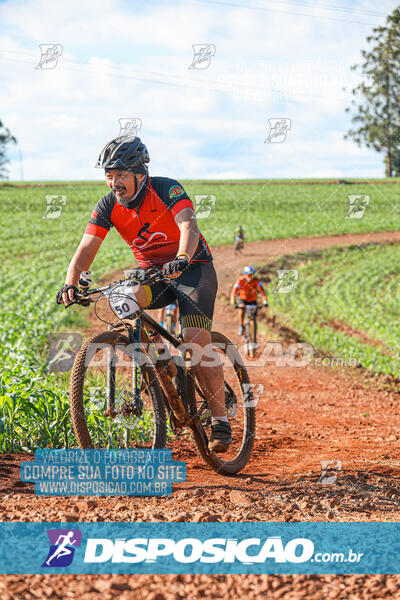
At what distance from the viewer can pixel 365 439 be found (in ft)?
21.5

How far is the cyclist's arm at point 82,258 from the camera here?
4.29 m

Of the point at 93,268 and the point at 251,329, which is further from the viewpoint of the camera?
the point at 93,268

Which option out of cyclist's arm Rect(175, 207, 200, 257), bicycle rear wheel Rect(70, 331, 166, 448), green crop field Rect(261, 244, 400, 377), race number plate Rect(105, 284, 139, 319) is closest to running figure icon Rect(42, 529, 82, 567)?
bicycle rear wheel Rect(70, 331, 166, 448)

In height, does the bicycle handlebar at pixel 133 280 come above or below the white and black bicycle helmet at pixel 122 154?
below

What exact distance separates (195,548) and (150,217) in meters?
2.46

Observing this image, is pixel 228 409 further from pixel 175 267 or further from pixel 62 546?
pixel 62 546

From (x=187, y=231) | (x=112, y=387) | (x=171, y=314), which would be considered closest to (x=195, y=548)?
(x=112, y=387)

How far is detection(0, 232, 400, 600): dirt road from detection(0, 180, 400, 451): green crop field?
1.75ft

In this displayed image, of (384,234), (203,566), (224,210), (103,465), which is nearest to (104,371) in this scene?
(103,465)

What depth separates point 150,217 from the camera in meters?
4.47

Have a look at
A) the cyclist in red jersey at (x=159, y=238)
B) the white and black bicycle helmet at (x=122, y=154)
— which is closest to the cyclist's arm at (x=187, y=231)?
the cyclist in red jersey at (x=159, y=238)

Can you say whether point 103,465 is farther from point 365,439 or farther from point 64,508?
point 365,439

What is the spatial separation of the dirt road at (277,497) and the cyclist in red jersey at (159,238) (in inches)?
29.0

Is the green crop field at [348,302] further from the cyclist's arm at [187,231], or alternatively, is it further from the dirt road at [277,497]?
the cyclist's arm at [187,231]
